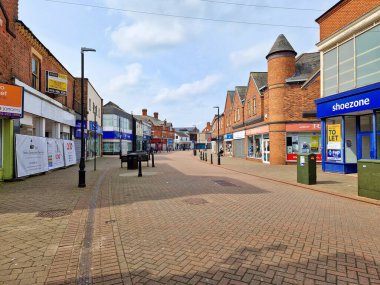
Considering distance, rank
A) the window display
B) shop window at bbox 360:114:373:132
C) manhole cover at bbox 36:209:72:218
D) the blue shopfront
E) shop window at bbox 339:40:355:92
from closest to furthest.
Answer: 1. manhole cover at bbox 36:209:72:218
2. the blue shopfront
3. shop window at bbox 339:40:355:92
4. shop window at bbox 360:114:373:132
5. the window display

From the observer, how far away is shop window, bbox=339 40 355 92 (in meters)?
15.0

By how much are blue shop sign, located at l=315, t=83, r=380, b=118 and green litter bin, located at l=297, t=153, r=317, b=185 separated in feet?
13.0

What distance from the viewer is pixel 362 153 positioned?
15609mm

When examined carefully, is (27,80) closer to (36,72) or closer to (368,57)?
(36,72)

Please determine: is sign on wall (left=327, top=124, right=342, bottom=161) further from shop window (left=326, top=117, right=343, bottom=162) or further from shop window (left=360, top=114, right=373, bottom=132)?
shop window (left=360, top=114, right=373, bottom=132)

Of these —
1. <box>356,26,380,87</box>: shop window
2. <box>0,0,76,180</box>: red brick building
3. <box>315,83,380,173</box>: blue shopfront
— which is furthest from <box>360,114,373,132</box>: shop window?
<box>0,0,76,180</box>: red brick building

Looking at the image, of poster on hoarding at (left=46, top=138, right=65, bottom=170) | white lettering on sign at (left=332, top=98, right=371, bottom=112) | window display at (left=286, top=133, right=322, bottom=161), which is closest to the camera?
white lettering on sign at (left=332, top=98, right=371, bottom=112)

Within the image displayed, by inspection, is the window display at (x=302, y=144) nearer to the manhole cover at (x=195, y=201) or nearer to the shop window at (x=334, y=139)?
the shop window at (x=334, y=139)

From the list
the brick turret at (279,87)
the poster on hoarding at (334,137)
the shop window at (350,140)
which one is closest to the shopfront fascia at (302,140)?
the brick turret at (279,87)

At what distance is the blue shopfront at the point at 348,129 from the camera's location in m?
13.9

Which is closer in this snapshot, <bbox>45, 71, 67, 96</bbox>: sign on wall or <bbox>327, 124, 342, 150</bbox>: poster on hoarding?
<bbox>327, 124, 342, 150</bbox>: poster on hoarding

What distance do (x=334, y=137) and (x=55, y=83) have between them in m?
18.4

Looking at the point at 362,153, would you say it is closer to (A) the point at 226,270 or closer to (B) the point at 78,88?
(A) the point at 226,270

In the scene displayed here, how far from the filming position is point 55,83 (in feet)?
62.6
